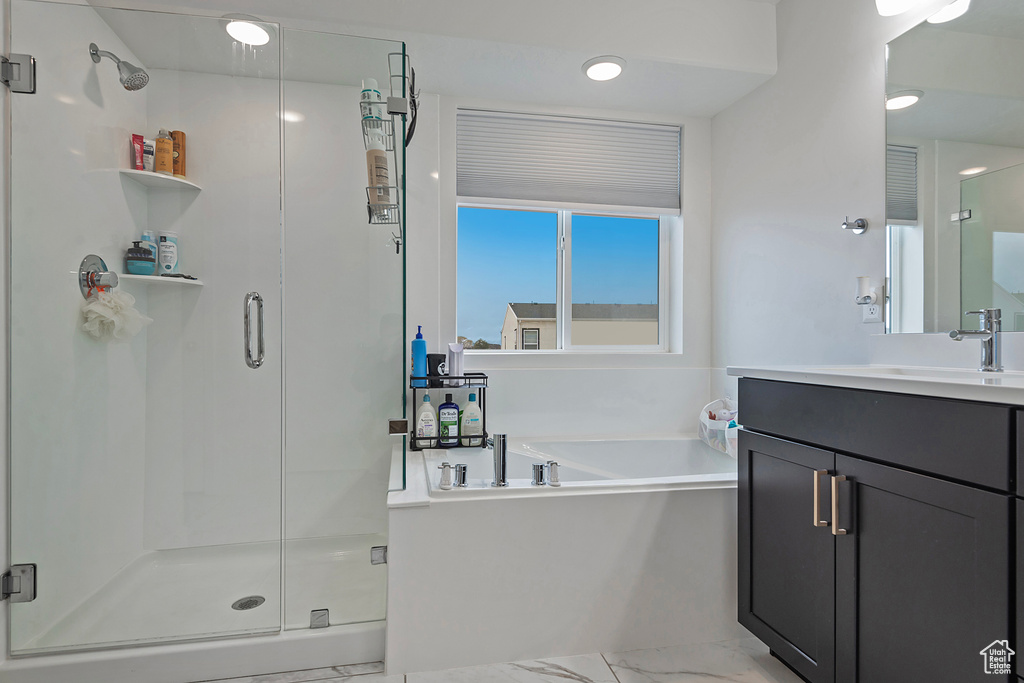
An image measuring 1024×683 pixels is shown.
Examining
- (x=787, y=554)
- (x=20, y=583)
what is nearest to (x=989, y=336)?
(x=787, y=554)

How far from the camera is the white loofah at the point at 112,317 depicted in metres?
1.63

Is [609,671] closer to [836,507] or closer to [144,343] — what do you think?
[836,507]

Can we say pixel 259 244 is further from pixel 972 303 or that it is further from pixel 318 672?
pixel 972 303

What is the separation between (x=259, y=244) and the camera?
1.68 m

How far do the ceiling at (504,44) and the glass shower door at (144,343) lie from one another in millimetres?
19

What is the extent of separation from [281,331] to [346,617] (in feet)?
3.04

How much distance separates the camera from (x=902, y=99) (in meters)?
1.73

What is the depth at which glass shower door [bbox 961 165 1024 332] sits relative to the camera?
55.2 inches

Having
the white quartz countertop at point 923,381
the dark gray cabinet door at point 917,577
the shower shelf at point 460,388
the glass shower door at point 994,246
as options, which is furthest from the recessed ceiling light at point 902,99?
the shower shelf at point 460,388

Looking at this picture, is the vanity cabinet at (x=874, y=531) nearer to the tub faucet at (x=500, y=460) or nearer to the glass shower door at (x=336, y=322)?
the tub faucet at (x=500, y=460)

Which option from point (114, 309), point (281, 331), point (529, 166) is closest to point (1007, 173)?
point (529, 166)

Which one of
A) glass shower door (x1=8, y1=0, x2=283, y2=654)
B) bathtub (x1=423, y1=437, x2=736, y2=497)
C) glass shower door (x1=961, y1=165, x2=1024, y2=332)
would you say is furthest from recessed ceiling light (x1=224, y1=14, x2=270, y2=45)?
glass shower door (x1=961, y1=165, x2=1024, y2=332)

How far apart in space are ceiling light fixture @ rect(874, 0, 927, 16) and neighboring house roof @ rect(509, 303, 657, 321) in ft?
4.92

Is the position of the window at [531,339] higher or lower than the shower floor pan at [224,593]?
higher
